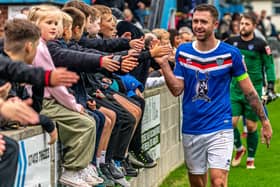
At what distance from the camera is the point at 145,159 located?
1159 cm

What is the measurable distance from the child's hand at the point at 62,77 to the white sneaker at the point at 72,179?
265 centimetres

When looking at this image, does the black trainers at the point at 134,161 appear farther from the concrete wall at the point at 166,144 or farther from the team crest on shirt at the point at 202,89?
the team crest on shirt at the point at 202,89

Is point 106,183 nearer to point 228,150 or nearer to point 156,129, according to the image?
point 228,150

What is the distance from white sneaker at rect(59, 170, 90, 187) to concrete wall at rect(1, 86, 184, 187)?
7.59 ft

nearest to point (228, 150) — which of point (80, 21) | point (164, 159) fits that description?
point (80, 21)

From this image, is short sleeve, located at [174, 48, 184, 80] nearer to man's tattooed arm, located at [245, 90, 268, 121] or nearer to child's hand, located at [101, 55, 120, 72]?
man's tattooed arm, located at [245, 90, 268, 121]

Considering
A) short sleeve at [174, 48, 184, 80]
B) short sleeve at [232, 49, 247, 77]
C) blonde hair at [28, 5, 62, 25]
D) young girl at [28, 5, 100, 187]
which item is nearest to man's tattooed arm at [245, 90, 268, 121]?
short sleeve at [232, 49, 247, 77]

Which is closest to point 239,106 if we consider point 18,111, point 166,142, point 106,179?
point 166,142

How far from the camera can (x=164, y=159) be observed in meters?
14.0

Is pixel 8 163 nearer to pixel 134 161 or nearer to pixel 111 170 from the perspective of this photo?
pixel 111 170

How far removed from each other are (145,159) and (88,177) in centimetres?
309

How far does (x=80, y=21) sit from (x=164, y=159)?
5.15 m

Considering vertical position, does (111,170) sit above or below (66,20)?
below

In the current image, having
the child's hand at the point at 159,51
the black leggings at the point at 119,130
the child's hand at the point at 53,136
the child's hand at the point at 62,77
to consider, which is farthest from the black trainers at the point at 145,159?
the child's hand at the point at 62,77
